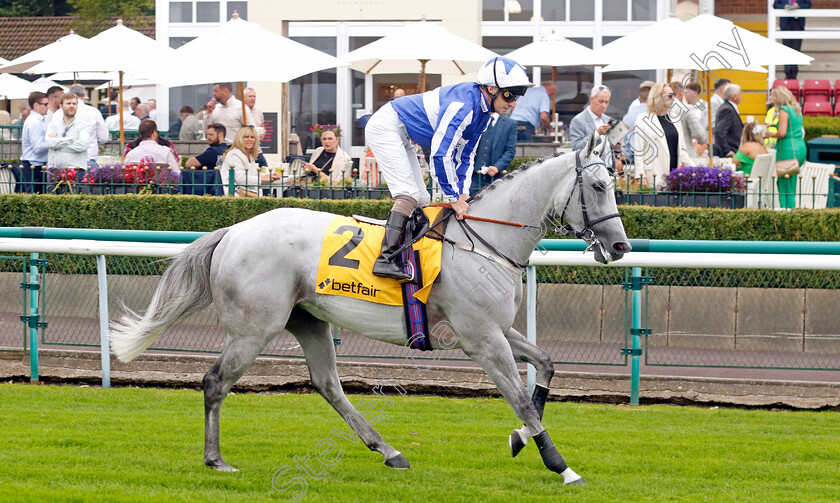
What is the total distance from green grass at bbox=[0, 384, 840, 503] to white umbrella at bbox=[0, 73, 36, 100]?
1518 cm

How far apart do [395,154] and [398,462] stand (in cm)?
156

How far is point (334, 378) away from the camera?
5844 mm

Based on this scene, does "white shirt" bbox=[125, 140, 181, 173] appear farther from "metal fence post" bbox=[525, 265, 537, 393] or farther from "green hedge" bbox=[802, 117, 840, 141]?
"green hedge" bbox=[802, 117, 840, 141]

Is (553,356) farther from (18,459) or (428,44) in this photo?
(428,44)

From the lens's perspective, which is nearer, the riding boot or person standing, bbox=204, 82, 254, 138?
the riding boot

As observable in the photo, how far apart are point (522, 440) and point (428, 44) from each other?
907 cm

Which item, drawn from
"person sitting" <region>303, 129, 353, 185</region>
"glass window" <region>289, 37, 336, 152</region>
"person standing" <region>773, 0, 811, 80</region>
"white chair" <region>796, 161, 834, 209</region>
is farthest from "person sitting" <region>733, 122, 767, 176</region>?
"glass window" <region>289, 37, 336, 152</region>

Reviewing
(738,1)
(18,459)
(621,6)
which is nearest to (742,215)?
(18,459)

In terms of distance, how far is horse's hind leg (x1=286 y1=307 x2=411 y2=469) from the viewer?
18.6 ft

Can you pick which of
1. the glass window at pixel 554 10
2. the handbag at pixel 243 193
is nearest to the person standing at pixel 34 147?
the handbag at pixel 243 193

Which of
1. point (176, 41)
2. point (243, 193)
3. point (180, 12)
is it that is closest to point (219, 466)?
point (243, 193)

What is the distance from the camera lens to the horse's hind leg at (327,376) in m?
5.68

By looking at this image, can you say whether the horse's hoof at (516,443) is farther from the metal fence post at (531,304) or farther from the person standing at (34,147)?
the person standing at (34,147)

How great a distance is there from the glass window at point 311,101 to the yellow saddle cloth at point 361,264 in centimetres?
1466
